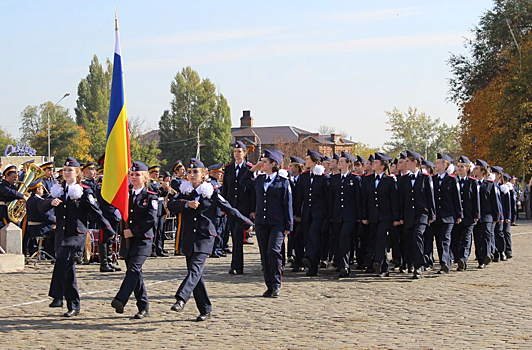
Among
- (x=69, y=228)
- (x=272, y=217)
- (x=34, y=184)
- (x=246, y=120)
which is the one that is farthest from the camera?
(x=246, y=120)

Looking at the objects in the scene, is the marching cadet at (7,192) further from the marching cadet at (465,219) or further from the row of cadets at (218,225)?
the marching cadet at (465,219)

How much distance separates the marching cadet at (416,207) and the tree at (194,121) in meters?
78.6

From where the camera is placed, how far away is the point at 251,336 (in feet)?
26.2

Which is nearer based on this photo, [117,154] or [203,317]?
[203,317]

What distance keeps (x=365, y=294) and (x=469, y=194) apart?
4618 millimetres

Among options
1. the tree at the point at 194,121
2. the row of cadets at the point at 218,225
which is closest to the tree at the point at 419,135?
the tree at the point at 194,121

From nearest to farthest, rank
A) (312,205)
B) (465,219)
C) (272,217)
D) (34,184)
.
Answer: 1. (272,217)
2. (312,205)
3. (465,219)
4. (34,184)

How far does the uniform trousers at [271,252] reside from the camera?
10.8 m

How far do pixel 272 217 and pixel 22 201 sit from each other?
683 cm

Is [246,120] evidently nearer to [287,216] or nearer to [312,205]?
[312,205]

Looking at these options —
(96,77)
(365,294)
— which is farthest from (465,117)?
(96,77)

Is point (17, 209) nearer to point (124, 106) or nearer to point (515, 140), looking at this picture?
point (124, 106)

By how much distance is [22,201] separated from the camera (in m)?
15.5

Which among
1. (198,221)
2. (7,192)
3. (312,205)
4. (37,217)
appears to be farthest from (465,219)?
(7,192)
